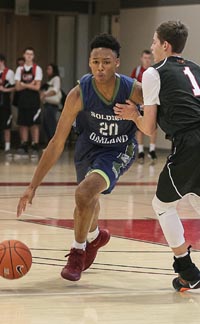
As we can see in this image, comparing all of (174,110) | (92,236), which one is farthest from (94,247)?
(174,110)

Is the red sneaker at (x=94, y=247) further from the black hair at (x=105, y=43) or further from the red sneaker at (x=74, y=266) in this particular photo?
the black hair at (x=105, y=43)

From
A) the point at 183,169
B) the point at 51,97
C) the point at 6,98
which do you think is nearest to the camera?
the point at 183,169

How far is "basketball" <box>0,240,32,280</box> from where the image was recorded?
5.89m

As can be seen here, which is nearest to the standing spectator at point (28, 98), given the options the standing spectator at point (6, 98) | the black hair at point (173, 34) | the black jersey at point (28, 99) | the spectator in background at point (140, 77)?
the black jersey at point (28, 99)

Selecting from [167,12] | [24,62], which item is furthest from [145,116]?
[167,12]

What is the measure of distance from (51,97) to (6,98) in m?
0.96

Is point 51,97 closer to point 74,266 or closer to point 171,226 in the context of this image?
point 74,266

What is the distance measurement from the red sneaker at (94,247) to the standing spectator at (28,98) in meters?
10.5

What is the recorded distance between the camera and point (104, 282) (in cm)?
618

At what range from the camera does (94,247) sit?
262 inches

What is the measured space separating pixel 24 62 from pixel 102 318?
12824mm

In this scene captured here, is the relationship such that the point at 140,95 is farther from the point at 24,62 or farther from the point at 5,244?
the point at 24,62

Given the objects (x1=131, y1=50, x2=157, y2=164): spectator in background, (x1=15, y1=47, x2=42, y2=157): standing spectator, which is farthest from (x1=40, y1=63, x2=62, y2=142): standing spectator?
(x1=131, y1=50, x2=157, y2=164): spectator in background

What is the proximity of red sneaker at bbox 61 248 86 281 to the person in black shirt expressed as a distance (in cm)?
81
